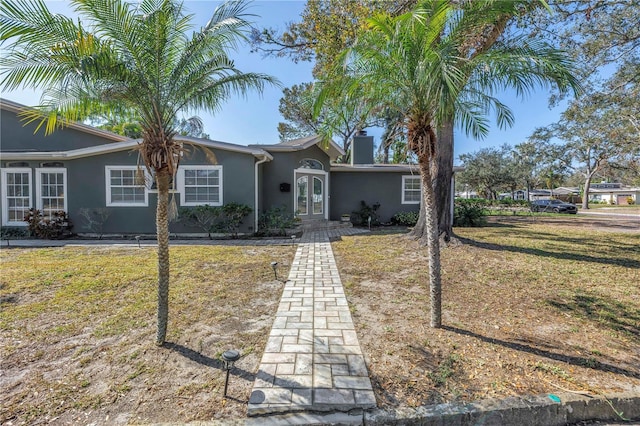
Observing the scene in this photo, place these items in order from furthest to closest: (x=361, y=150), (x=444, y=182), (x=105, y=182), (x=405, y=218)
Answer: (x=361, y=150)
(x=405, y=218)
(x=105, y=182)
(x=444, y=182)

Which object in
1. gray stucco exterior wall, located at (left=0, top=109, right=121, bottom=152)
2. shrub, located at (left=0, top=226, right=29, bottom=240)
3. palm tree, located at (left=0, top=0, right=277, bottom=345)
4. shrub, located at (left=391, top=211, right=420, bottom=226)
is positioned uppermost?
gray stucco exterior wall, located at (left=0, top=109, right=121, bottom=152)

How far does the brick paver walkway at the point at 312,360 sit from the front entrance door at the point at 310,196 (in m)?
7.89

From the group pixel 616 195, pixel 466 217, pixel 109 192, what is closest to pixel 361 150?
pixel 466 217

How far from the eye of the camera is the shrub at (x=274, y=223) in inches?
434

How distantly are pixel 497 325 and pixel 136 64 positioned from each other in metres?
5.28

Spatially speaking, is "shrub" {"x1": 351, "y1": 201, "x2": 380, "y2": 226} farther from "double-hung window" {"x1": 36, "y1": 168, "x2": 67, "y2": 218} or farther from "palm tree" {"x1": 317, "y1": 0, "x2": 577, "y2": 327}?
"double-hung window" {"x1": 36, "y1": 168, "x2": 67, "y2": 218}

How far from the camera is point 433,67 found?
297cm

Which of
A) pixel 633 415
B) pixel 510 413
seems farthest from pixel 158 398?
pixel 633 415

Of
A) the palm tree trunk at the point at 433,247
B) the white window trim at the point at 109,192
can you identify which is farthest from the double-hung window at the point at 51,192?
the palm tree trunk at the point at 433,247

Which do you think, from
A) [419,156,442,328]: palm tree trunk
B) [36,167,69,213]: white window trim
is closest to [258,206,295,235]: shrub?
[36,167,69,213]: white window trim

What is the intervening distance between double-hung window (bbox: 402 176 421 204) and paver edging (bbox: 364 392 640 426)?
12.9 m

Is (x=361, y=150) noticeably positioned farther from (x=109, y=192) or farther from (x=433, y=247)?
(x=433, y=247)

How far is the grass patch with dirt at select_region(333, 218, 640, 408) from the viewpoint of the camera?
104 inches

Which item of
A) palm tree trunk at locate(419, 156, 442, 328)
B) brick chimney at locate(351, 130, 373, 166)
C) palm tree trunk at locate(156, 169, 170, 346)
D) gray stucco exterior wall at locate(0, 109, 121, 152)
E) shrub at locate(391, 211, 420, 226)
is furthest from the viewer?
brick chimney at locate(351, 130, 373, 166)
